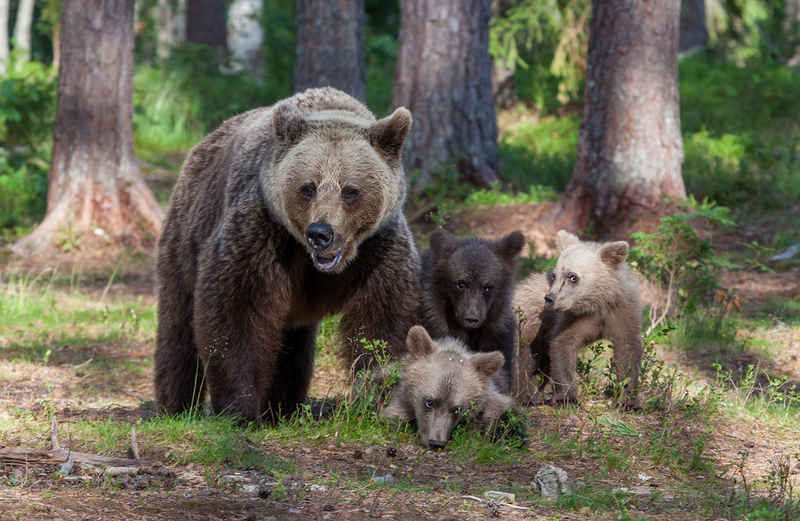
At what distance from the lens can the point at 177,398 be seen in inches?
277

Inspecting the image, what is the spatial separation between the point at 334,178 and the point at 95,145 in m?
8.04

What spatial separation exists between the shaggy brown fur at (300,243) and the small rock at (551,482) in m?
1.49

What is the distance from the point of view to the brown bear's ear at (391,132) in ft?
18.4

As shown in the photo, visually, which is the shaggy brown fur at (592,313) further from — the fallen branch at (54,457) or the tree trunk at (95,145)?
the tree trunk at (95,145)

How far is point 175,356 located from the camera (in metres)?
7.02

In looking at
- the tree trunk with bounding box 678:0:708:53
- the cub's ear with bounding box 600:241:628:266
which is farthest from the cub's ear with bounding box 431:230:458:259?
the tree trunk with bounding box 678:0:708:53

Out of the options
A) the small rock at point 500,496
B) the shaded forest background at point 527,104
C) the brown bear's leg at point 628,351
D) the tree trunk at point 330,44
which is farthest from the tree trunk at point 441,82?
the small rock at point 500,496

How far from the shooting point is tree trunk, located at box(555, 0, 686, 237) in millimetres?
10477

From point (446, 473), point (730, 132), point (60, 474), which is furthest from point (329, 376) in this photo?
point (730, 132)

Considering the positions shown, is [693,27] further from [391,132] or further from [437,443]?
[437,443]

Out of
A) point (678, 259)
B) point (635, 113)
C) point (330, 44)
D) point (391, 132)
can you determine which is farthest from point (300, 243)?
point (330, 44)

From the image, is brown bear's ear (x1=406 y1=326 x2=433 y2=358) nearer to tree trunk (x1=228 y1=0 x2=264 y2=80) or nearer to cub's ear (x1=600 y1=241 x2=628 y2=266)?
cub's ear (x1=600 y1=241 x2=628 y2=266)

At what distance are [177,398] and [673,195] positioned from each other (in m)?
6.05

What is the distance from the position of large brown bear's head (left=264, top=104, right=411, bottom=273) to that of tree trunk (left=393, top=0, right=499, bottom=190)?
7.13 meters
